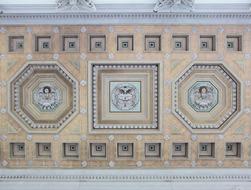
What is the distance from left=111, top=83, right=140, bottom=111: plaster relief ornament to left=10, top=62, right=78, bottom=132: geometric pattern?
104 cm

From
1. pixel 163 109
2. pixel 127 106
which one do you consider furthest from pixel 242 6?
pixel 127 106

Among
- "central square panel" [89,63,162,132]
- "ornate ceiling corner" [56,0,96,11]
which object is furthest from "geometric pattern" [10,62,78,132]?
"ornate ceiling corner" [56,0,96,11]

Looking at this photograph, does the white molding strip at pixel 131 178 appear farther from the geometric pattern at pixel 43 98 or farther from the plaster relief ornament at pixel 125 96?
the plaster relief ornament at pixel 125 96

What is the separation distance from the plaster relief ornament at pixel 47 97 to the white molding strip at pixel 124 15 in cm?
167

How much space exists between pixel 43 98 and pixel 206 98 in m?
4.30

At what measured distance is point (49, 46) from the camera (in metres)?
7.94

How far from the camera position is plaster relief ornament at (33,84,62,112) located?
8.07 m

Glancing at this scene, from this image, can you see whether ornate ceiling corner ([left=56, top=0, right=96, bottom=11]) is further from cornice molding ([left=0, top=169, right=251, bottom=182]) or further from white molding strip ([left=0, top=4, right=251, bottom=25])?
cornice molding ([left=0, top=169, right=251, bottom=182])

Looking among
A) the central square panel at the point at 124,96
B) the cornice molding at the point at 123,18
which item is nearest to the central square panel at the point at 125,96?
the central square panel at the point at 124,96

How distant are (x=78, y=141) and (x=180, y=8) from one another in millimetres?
4267

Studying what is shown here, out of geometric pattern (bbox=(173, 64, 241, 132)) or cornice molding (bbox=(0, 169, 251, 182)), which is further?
geometric pattern (bbox=(173, 64, 241, 132))

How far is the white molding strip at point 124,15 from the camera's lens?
7.57 meters

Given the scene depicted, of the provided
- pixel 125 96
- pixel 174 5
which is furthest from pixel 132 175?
pixel 174 5

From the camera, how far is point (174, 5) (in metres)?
7.46
